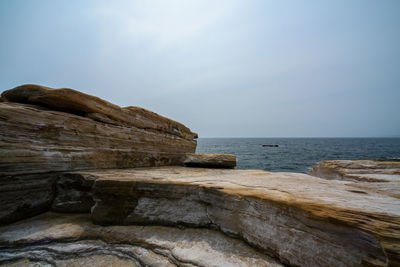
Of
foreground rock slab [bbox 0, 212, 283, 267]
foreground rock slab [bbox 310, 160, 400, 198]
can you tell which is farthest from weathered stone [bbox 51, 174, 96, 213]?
foreground rock slab [bbox 310, 160, 400, 198]

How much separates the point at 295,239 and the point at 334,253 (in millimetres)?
422

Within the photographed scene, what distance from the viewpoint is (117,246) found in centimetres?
261

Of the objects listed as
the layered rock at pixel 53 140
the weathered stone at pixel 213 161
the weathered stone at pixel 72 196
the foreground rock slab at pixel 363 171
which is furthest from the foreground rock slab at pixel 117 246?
the foreground rock slab at pixel 363 171

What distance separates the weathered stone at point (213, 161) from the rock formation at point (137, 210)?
277 cm

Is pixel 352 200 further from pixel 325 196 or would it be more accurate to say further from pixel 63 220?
pixel 63 220

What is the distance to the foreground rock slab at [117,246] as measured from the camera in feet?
7.58

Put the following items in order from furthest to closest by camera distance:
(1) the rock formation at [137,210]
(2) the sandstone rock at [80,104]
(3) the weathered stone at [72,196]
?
(2) the sandstone rock at [80,104]
(3) the weathered stone at [72,196]
(1) the rock formation at [137,210]

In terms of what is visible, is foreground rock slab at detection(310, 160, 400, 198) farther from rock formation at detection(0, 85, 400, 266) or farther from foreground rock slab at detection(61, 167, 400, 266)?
foreground rock slab at detection(61, 167, 400, 266)

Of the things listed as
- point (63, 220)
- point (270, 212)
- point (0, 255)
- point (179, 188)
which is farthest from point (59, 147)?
point (270, 212)

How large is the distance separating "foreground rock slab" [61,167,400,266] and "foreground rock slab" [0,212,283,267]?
22 centimetres

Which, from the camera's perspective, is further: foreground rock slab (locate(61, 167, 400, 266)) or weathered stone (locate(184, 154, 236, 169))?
weathered stone (locate(184, 154, 236, 169))

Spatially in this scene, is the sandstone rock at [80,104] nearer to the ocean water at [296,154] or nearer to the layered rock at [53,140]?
the layered rock at [53,140]

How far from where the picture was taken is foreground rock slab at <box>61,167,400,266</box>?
1.80m

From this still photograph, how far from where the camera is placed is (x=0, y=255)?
2.39 meters
